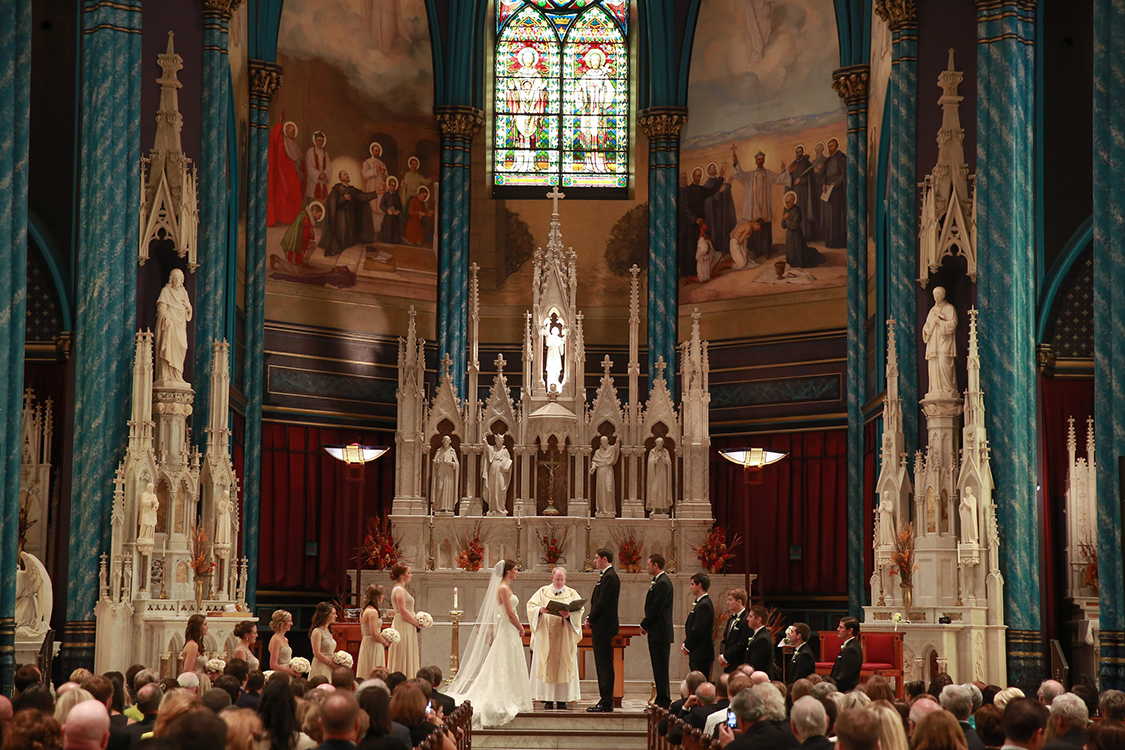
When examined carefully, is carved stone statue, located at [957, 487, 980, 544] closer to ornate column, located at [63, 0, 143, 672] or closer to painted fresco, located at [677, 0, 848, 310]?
painted fresco, located at [677, 0, 848, 310]

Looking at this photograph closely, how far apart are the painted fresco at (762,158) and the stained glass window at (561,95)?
1511 millimetres

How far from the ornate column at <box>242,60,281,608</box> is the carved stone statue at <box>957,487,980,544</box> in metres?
11.1

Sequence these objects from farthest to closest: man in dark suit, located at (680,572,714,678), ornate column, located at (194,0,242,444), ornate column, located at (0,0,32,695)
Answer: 1. ornate column, located at (194,0,242,444)
2. man in dark suit, located at (680,572,714,678)
3. ornate column, located at (0,0,32,695)

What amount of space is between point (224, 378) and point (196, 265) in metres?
1.69

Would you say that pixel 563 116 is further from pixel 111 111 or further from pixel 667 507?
pixel 111 111

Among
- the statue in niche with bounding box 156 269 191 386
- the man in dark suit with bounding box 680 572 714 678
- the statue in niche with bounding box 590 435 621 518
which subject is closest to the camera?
the man in dark suit with bounding box 680 572 714 678

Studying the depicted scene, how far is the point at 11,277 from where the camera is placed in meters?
13.0

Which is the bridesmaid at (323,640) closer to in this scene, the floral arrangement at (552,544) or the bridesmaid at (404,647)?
the bridesmaid at (404,647)

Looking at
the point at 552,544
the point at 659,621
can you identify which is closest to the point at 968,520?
the point at 659,621

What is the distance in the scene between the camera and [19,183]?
43.3 feet

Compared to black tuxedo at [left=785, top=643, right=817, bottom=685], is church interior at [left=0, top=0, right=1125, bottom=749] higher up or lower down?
higher up

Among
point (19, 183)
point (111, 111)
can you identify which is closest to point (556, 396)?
point (111, 111)

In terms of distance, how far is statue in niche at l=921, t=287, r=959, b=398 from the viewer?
1589 cm

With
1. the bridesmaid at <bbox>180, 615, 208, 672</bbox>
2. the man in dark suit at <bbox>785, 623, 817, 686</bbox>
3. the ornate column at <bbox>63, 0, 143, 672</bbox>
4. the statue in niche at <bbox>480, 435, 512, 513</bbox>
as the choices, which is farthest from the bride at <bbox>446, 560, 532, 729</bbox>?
the statue in niche at <bbox>480, 435, 512, 513</bbox>
